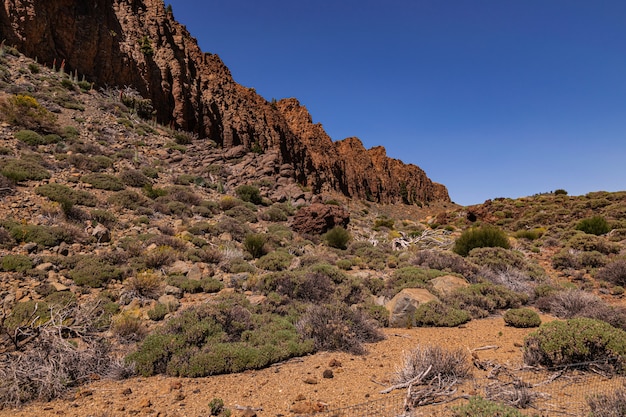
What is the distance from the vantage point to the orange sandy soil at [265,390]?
13.2 feet

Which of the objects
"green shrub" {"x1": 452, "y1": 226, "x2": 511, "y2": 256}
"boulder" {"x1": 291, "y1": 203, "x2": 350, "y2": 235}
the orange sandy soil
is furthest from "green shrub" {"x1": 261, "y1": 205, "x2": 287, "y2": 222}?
the orange sandy soil

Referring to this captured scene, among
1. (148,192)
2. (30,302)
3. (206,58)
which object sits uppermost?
(206,58)

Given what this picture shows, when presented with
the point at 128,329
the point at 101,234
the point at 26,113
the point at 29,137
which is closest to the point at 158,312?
the point at 128,329

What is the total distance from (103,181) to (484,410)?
1661 centimetres

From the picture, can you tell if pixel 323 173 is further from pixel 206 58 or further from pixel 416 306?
pixel 416 306

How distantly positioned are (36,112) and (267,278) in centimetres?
1710

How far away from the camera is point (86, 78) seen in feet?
78.3

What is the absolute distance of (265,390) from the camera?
4.57 m

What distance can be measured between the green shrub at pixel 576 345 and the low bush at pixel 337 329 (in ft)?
9.00

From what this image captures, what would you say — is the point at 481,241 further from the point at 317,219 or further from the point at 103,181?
the point at 103,181

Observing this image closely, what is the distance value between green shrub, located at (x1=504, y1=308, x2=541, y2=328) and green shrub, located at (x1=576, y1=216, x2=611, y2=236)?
612 inches

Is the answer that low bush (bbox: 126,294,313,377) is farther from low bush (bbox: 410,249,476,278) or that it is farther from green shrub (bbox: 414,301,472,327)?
low bush (bbox: 410,249,476,278)

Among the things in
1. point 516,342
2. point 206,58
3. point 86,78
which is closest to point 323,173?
point 206,58

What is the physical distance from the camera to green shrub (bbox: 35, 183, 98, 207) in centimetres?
1180
